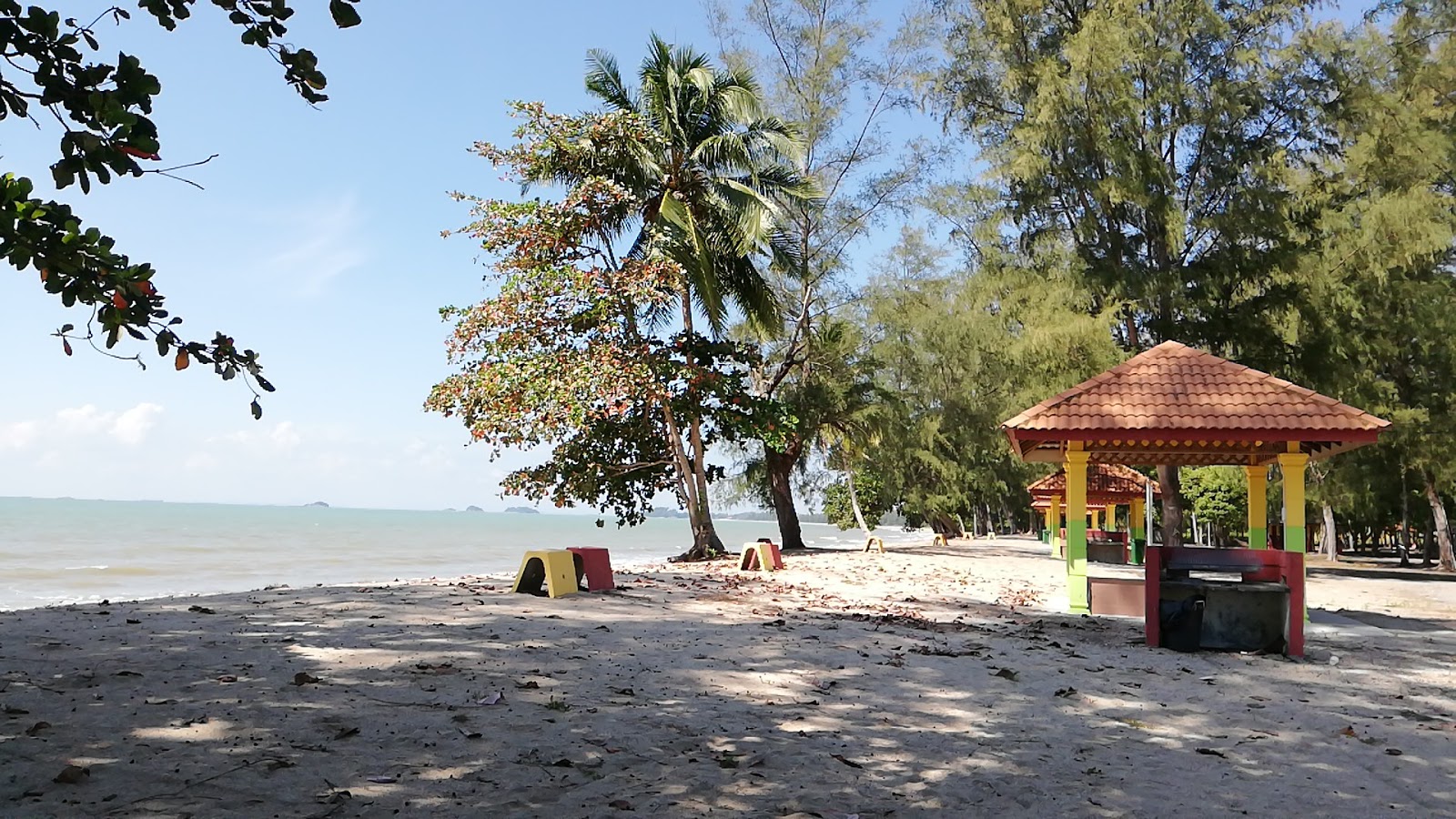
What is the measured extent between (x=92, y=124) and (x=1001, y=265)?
21860 mm

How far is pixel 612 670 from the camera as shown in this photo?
24.3ft

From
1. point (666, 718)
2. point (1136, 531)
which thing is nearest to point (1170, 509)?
point (1136, 531)

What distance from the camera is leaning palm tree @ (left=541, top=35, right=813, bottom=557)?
65.2ft

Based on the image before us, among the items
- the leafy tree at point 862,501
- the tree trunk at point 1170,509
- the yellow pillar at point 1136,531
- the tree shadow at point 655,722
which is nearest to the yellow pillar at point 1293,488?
the tree shadow at point 655,722

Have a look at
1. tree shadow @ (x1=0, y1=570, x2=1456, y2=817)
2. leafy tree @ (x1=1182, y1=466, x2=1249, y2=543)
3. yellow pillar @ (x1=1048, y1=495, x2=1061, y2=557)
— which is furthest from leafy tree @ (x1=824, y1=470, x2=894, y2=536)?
tree shadow @ (x1=0, y1=570, x2=1456, y2=817)

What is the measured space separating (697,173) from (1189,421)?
12.0 meters

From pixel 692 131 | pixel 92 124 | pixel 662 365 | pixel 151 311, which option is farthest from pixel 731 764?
pixel 692 131

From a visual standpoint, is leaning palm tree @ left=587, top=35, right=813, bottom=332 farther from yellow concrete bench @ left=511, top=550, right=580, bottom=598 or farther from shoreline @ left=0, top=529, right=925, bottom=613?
yellow concrete bench @ left=511, top=550, right=580, bottom=598

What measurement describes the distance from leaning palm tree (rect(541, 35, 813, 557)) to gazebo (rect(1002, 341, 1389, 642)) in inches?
337

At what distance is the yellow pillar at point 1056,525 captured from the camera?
104 ft

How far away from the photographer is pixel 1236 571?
402 inches

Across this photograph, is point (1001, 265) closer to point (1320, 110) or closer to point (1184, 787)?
point (1320, 110)

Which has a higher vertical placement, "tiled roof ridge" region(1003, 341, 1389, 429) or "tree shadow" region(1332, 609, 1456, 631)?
"tiled roof ridge" region(1003, 341, 1389, 429)

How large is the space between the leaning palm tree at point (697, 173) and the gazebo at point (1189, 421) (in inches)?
337
